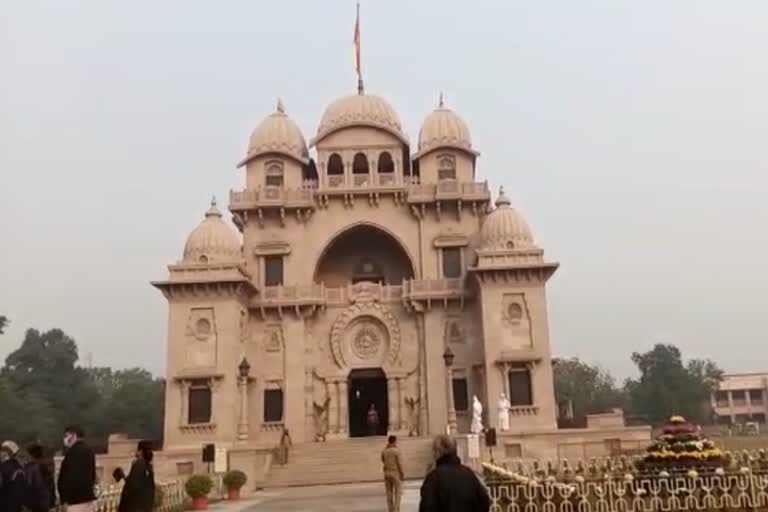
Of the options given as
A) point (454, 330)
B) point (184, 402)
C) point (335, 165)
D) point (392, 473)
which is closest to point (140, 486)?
point (392, 473)

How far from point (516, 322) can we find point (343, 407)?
8464mm

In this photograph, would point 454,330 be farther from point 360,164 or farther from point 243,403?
point 243,403

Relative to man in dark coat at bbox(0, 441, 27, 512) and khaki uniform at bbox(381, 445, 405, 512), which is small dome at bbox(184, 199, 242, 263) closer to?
khaki uniform at bbox(381, 445, 405, 512)

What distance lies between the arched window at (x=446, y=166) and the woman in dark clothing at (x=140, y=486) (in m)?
30.7

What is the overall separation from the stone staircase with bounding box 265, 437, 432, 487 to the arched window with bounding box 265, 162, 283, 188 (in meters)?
13.0

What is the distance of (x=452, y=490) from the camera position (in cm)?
614

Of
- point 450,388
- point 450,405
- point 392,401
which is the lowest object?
point 450,405

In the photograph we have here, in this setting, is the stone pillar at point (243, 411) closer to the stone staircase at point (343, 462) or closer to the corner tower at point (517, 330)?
the stone staircase at point (343, 462)

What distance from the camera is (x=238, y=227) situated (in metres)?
39.7

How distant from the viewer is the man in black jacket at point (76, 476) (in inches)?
375

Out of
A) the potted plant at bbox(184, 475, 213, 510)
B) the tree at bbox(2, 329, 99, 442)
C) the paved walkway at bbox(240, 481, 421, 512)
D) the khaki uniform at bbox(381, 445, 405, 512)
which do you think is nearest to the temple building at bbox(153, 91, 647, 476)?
the paved walkway at bbox(240, 481, 421, 512)

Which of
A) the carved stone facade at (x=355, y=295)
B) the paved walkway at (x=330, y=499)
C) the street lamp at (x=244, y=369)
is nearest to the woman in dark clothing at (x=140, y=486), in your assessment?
the paved walkway at (x=330, y=499)

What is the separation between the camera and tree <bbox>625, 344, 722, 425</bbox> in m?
71.6

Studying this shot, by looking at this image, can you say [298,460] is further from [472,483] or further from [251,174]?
[472,483]
